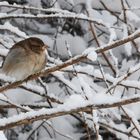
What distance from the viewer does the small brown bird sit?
2.38 m

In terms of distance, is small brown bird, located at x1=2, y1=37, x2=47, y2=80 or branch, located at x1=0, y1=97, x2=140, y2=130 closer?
branch, located at x1=0, y1=97, x2=140, y2=130

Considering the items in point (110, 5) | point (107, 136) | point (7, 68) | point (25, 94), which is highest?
point (110, 5)

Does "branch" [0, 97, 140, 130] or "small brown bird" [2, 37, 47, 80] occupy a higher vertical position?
"small brown bird" [2, 37, 47, 80]

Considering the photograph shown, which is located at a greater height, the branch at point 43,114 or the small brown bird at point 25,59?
the small brown bird at point 25,59

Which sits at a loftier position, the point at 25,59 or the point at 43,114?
the point at 25,59

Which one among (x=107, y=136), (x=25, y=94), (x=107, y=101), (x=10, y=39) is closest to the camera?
(x=107, y=101)

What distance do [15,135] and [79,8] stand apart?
1.14 metres

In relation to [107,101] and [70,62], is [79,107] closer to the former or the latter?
[107,101]

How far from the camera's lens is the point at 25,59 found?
244 cm

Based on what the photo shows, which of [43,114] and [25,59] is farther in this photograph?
[25,59]

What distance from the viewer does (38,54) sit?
2.44 m

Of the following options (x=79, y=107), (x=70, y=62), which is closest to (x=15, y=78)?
(x=70, y=62)

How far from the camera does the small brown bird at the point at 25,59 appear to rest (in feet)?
7.81

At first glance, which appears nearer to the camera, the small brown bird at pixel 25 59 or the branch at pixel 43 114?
the branch at pixel 43 114
